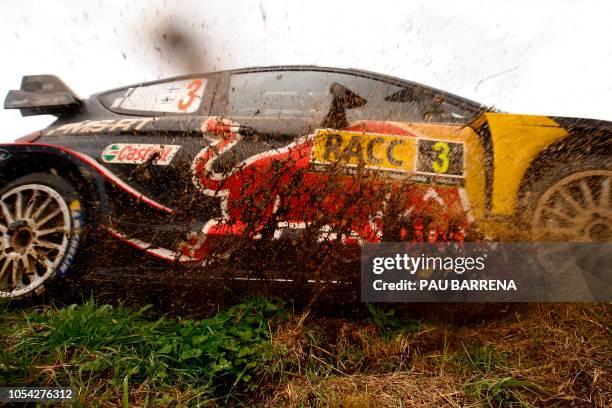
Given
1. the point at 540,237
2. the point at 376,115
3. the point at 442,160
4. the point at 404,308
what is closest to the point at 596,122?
the point at 540,237

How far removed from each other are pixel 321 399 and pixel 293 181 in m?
1.19

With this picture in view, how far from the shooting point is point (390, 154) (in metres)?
2.31

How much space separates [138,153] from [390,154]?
5.42 feet

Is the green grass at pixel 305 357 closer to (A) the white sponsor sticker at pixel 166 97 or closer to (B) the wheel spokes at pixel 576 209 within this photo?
(B) the wheel spokes at pixel 576 209

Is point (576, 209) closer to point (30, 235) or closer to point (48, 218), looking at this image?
point (48, 218)

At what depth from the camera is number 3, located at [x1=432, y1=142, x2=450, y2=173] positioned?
2291 millimetres

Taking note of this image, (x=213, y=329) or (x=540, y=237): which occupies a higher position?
(x=540, y=237)

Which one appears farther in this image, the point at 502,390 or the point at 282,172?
the point at 282,172

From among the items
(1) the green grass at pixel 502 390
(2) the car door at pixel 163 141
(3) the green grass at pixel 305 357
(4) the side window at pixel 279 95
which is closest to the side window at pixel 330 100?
(4) the side window at pixel 279 95

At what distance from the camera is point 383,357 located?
188cm

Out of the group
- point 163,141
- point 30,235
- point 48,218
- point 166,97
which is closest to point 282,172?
point 163,141

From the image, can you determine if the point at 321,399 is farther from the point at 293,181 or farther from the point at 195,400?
the point at 293,181

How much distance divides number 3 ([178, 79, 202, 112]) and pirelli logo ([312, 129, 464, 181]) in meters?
1.01

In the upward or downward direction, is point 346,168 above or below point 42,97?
below
